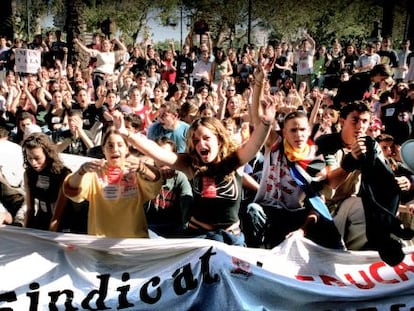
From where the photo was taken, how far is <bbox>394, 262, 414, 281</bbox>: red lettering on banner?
3826 millimetres

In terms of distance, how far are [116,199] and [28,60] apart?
7.99m

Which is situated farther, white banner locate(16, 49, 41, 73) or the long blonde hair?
white banner locate(16, 49, 41, 73)

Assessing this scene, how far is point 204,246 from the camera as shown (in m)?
3.88

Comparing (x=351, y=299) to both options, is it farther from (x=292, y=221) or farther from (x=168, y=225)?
(x=168, y=225)

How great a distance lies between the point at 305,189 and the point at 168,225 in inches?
52.5

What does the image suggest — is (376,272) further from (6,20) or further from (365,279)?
(6,20)

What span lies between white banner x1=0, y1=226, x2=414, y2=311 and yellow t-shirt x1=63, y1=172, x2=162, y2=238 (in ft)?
0.45

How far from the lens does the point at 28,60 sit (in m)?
11.3

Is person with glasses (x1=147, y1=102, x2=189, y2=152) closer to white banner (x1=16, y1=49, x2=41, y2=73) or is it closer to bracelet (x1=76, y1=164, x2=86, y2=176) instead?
bracelet (x1=76, y1=164, x2=86, y2=176)

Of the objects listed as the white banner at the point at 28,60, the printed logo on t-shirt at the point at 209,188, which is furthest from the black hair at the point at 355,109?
the white banner at the point at 28,60

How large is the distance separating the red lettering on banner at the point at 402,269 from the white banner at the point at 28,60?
906cm

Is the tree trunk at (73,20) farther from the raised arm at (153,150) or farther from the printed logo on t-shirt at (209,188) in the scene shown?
the printed logo on t-shirt at (209,188)

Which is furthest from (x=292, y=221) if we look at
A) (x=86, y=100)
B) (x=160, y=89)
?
(x=160, y=89)

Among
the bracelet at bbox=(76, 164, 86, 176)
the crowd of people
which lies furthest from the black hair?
the bracelet at bbox=(76, 164, 86, 176)
